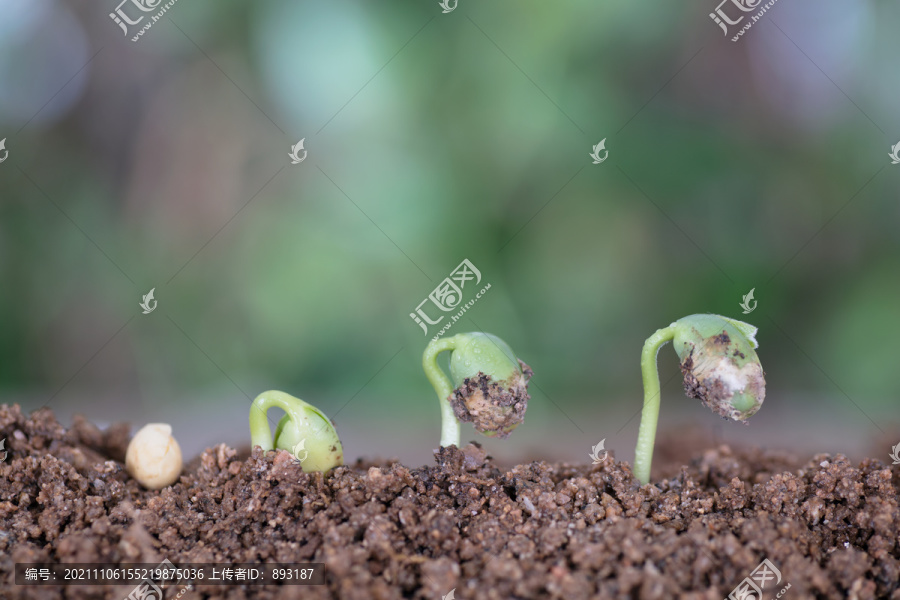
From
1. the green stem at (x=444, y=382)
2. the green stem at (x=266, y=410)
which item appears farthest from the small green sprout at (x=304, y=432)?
the green stem at (x=444, y=382)

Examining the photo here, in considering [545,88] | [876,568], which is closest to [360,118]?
[545,88]

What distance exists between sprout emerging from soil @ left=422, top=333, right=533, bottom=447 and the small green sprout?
0.68ft

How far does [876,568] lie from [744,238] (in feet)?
6.33

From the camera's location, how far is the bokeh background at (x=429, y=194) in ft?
8.32

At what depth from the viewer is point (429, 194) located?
2621 millimetres

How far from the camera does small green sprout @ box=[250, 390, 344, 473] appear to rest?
A: 1130 millimetres

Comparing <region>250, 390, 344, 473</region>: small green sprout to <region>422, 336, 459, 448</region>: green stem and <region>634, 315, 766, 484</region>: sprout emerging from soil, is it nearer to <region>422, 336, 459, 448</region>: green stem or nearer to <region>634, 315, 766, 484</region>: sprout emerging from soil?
<region>422, 336, 459, 448</region>: green stem

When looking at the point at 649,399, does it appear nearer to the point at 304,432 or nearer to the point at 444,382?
the point at 444,382

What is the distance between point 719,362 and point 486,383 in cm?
33

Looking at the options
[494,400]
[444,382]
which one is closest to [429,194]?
[444,382]

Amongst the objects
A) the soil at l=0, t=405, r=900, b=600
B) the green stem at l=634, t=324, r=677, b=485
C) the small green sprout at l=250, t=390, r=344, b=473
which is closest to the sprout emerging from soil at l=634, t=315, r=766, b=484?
the green stem at l=634, t=324, r=677, b=485

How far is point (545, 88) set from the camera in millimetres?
2514

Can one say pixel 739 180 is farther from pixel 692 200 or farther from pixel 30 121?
pixel 30 121

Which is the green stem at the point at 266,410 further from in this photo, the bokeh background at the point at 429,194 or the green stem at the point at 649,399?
the bokeh background at the point at 429,194
